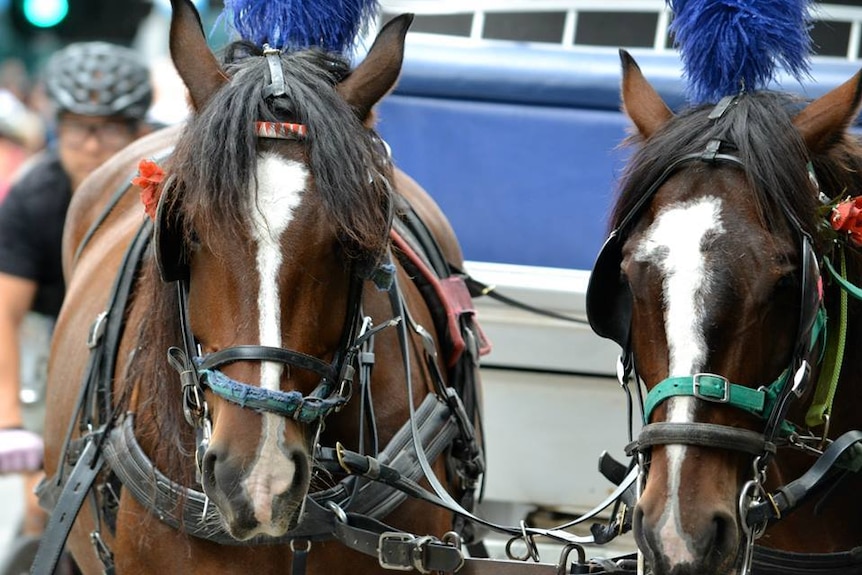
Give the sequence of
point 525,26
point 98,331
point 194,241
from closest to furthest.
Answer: point 194,241 < point 98,331 < point 525,26

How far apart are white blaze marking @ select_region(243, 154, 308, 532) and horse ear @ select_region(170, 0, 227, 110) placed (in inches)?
10.8

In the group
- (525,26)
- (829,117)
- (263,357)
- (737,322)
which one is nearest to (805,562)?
(737,322)

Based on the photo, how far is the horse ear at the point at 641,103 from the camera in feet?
9.52

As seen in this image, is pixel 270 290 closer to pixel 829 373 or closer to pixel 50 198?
pixel 829 373

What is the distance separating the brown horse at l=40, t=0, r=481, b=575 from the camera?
2.50 meters

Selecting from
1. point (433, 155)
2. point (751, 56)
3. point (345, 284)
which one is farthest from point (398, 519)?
point (433, 155)

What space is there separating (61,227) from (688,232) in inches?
106

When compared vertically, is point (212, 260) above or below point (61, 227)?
above

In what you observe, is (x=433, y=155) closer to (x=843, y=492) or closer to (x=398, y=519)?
(x=398, y=519)

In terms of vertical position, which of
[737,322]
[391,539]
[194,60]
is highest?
→ [194,60]

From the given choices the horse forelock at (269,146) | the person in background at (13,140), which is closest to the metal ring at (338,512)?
the horse forelock at (269,146)

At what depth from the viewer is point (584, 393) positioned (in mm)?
4305

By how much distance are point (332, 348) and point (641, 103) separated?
33.9 inches

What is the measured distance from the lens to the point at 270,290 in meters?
2.52
